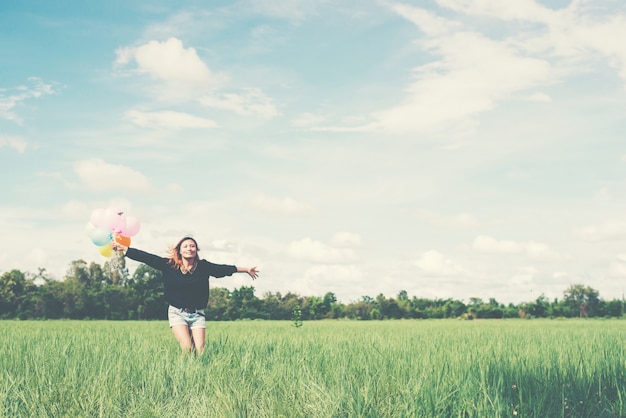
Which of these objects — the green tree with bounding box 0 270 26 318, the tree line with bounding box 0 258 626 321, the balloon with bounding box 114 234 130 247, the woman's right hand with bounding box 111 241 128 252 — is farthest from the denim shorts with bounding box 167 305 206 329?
the green tree with bounding box 0 270 26 318

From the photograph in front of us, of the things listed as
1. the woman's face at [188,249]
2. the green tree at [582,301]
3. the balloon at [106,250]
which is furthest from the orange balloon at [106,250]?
the green tree at [582,301]

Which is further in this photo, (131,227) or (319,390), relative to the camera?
(131,227)

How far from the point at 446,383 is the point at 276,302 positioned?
164ft

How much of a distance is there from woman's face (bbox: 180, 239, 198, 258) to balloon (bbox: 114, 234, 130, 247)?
0.94 m

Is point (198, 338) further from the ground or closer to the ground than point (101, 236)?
closer to the ground

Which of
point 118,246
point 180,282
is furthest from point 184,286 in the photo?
point 118,246

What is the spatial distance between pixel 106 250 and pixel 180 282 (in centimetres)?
133

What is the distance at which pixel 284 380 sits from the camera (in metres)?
5.86

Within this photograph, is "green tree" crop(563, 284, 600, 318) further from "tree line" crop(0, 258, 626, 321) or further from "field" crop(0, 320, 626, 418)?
"field" crop(0, 320, 626, 418)

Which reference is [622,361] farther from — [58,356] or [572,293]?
[572,293]

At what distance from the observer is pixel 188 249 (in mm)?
8023

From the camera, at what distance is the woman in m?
7.90

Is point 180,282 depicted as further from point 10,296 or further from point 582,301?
point 582,301

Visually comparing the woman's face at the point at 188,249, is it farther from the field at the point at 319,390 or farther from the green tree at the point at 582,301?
the green tree at the point at 582,301
